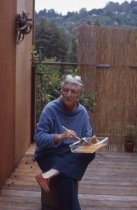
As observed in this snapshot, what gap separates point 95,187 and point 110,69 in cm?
247

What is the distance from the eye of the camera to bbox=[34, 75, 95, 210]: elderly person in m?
3.42

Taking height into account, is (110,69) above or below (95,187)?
above

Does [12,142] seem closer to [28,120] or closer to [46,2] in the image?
[28,120]

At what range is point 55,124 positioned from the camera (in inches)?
141

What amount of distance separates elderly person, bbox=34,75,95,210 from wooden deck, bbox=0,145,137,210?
0.55m

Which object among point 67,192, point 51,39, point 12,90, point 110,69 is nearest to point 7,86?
point 12,90

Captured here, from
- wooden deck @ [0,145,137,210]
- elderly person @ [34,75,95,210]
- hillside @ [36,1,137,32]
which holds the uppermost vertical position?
hillside @ [36,1,137,32]

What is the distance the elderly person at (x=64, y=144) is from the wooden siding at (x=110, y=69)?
9.81 feet

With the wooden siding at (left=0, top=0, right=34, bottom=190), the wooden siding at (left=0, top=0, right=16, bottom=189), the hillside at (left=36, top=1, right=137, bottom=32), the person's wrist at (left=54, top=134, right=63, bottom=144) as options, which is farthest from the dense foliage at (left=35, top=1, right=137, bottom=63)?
the person's wrist at (left=54, top=134, right=63, bottom=144)

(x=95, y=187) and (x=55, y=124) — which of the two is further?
(x=95, y=187)

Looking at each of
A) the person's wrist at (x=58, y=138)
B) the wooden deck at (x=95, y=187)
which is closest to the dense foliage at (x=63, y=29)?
the wooden deck at (x=95, y=187)

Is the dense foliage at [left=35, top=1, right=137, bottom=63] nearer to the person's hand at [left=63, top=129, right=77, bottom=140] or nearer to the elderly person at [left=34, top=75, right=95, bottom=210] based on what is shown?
the elderly person at [left=34, top=75, right=95, bottom=210]

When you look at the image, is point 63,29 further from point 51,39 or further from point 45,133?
point 45,133

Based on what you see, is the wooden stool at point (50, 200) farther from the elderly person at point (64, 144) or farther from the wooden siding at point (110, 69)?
the wooden siding at point (110, 69)
